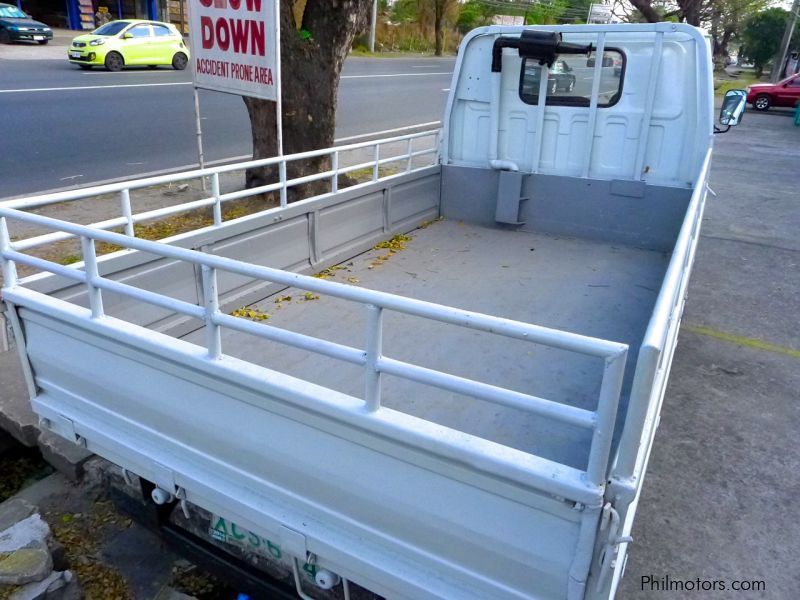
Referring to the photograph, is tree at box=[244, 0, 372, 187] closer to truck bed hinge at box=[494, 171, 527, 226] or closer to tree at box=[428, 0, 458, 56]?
truck bed hinge at box=[494, 171, 527, 226]

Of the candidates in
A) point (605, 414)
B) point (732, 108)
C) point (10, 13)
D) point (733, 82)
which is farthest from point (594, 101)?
point (733, 82)

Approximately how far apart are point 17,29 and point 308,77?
21029 mm

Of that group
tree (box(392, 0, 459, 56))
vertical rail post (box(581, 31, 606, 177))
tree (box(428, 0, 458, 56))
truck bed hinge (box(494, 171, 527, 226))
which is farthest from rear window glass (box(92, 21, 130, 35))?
tree (box(392, 0, 459, 56))

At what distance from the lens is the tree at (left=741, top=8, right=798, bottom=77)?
40562 mm

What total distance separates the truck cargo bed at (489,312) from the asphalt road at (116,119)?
5.62 metres

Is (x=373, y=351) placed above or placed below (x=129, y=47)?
below

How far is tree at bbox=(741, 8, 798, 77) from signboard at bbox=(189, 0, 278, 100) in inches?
1751

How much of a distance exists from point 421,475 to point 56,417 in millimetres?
1843

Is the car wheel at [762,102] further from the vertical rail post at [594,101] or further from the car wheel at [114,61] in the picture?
the vertical rail post at [594,101]

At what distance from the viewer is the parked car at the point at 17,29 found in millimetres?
22703

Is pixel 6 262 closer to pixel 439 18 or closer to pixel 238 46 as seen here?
pixel 238 46

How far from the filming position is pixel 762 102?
2494 centimetres

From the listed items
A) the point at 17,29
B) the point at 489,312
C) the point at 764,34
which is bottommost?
the point at 489,312

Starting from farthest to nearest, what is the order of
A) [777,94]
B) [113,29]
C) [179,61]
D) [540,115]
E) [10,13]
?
[777,94], [10,13], [179,61], [113,29], [540,115]
